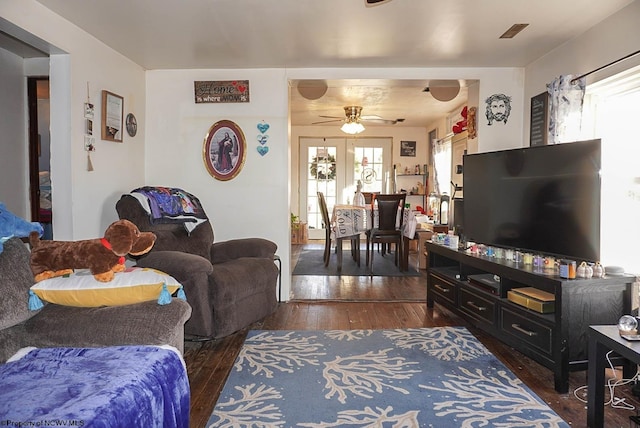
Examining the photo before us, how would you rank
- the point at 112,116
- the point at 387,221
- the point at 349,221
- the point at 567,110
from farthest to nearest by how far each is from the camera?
the point at 349,221
the point at 387,221
the point at 112,116
the point at 567,110

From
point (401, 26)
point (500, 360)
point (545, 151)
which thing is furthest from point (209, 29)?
point (500, 360)

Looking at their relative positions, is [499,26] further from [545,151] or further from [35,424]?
[35,424]

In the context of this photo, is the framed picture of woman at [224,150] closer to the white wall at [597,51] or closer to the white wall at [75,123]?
the white wall at [75,123]

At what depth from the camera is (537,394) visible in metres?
2.27

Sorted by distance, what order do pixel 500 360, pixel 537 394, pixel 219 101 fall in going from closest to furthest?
1. pixel 537 394
2. pixel 500 360
3. pixel 219 101

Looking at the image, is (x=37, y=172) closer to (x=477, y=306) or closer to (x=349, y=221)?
(x=349, y=221)

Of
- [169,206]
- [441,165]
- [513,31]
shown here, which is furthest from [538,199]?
[441,165]

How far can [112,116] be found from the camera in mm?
3555

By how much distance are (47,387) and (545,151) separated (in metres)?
2.82

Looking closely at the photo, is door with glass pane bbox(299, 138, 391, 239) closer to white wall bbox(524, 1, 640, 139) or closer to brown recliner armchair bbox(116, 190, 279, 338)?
white wall bbox(524, 1, 640, 139)

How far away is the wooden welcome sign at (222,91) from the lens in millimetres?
4141

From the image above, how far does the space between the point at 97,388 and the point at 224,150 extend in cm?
314

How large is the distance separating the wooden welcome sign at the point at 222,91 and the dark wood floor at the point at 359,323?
1991 millimetres

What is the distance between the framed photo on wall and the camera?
3439mm
